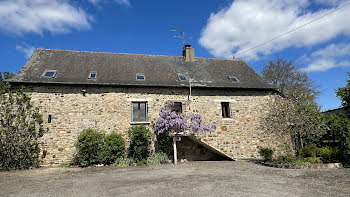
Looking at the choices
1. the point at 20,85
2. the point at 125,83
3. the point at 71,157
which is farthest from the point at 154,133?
the point at 20,85

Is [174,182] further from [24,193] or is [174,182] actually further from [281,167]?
[281,167]

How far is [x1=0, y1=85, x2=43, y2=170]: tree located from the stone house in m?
0.36

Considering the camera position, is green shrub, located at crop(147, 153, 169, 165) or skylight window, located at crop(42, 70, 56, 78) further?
skylight window, located at crop(42, 70, 56, 78)

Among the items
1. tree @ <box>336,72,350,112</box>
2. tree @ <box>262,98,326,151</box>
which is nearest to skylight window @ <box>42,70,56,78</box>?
tree @ <box>262,98,326,151</box>

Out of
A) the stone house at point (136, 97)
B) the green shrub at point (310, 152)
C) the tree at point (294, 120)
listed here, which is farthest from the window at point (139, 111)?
the green shrub at point (310, 152)

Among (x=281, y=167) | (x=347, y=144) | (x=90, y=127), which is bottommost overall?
(x=281, y=167)

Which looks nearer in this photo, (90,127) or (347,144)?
(347,144)

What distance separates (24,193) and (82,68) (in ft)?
24.4

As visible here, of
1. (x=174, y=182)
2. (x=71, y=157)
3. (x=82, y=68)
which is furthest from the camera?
(x=82, y=68)

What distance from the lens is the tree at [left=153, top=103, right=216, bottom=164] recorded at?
10149 mm

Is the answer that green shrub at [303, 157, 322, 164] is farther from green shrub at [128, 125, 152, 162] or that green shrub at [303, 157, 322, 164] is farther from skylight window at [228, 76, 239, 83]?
green shrub at [128, 125, 152, 162]

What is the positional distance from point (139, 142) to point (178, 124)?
1972 mm

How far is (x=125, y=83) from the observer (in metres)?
10.8

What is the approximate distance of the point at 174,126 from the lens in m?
10.2
